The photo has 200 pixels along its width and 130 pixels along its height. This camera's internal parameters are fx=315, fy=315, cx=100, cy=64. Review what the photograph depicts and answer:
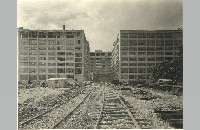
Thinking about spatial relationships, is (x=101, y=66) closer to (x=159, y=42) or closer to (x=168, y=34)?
(x=159, y=42)

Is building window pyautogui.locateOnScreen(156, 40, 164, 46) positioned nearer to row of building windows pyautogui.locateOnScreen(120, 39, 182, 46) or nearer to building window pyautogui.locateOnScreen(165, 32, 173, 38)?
row of building windows pyautogui.locateOnScreen(120, 39, 182, 46)

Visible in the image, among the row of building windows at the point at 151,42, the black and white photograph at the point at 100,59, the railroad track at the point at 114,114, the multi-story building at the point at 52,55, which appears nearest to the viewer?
the railroad track at the point at 114,114

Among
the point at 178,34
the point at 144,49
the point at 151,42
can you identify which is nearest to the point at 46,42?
the point at 144,49

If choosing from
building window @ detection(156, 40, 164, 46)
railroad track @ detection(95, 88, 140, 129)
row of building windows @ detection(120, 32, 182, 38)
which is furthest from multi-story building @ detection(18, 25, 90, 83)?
building window @ detection(156, 40, 164, 46)

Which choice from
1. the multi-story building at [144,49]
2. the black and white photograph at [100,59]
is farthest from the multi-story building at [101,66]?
the multi-story building at [144,49]

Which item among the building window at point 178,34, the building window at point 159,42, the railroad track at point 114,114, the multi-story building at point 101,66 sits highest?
the building window at point 178,34

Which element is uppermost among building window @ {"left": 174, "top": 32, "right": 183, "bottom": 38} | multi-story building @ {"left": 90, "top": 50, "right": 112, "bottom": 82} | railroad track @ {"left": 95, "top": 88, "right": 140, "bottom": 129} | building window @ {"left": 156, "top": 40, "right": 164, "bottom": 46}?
building window @ {"left": 174, "top": 32, "right": 183, "bottom": 38}

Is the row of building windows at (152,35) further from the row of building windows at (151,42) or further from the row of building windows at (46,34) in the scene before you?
the row of building windows at (46,34)
